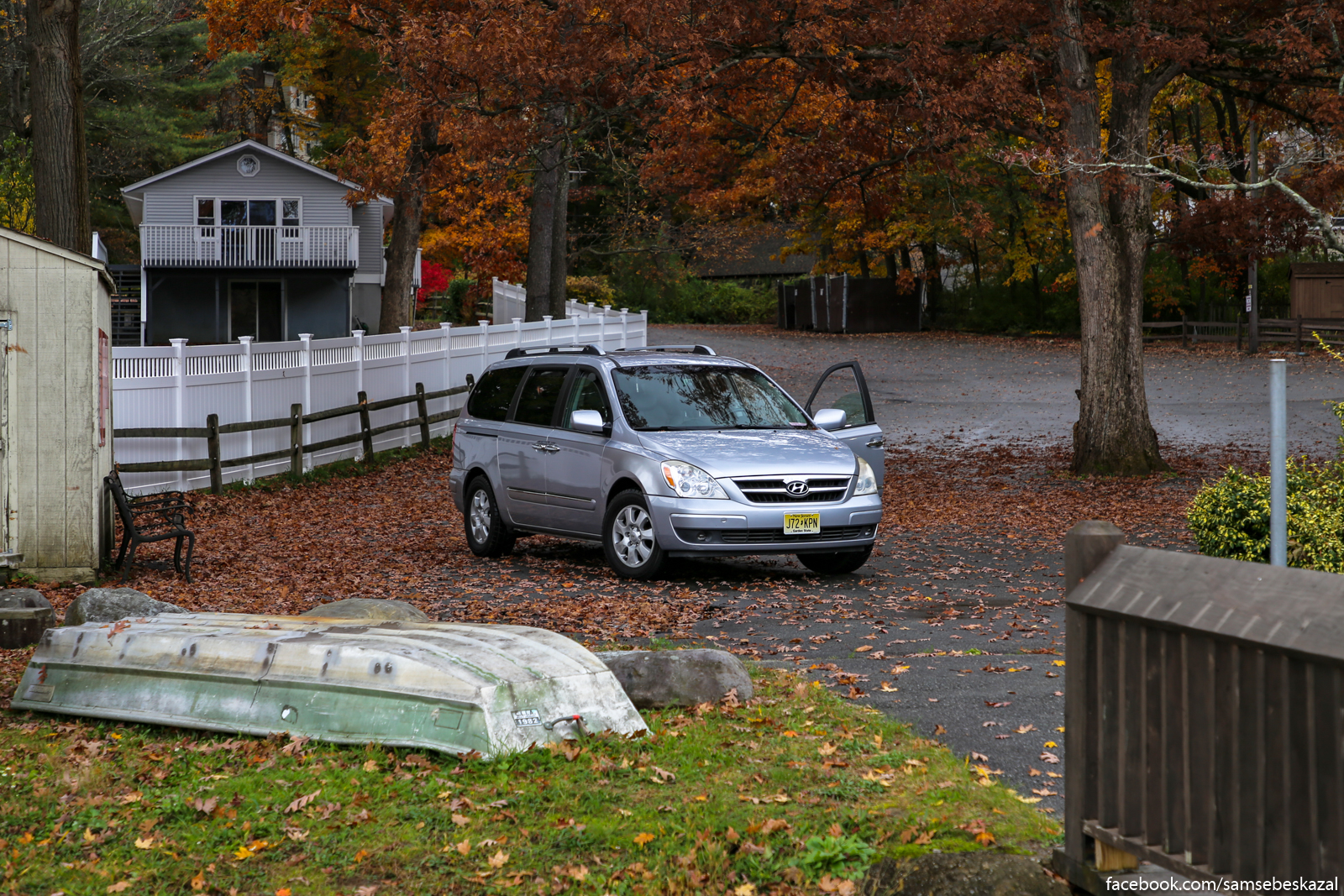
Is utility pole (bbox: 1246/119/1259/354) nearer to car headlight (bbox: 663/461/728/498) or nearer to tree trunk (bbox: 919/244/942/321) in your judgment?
tree trunk (bbox: 919/244/942/321)

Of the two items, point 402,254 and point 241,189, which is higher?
point 241,189

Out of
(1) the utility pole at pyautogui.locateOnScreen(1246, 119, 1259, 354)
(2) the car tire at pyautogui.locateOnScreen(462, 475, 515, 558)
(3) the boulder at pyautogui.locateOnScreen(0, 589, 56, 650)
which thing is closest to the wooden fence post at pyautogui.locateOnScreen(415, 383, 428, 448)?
(2) the car tire at pyautogui.locateOnScreen(462, 475, 515, 558)

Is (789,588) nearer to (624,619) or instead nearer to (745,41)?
(624,619)

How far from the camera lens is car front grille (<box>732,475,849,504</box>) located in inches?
417

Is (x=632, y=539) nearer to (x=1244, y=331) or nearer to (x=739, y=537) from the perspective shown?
(x=739, y=537)

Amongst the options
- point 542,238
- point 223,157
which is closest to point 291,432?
point 542,238

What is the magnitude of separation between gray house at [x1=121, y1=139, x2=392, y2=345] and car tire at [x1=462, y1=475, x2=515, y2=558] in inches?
1149

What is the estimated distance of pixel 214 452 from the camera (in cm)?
1684

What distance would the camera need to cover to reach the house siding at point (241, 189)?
134 feet

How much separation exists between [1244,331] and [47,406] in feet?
122

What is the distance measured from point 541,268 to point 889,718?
2451cm

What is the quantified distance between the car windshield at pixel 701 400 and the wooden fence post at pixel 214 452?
7033 millimetres

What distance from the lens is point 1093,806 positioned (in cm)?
373

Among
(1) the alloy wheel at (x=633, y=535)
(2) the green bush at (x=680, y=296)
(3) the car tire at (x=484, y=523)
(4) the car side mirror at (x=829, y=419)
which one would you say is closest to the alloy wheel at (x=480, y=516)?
(3) the car tire at (x=484, y=523)
